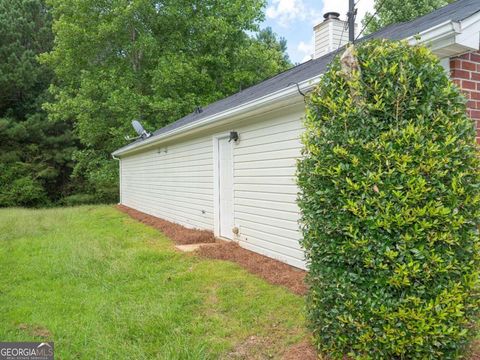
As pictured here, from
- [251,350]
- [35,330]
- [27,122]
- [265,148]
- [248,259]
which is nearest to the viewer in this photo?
[251,350]

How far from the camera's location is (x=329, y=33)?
335 inches

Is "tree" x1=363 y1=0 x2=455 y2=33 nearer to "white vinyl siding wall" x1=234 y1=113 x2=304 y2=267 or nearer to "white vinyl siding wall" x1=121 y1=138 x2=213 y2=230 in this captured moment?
"white vinyl siding wall" x1=121 y1=138 x2=213 y2=230

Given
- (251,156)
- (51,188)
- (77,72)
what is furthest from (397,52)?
(51,188)

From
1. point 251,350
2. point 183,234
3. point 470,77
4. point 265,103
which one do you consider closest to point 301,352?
point 251,350

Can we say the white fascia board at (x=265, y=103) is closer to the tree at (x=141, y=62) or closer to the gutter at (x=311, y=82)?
the gutter at (x=311, y=82)

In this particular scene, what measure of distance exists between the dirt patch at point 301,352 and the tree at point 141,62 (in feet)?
49.0

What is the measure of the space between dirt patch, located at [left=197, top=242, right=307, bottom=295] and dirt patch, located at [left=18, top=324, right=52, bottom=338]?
7.73ft

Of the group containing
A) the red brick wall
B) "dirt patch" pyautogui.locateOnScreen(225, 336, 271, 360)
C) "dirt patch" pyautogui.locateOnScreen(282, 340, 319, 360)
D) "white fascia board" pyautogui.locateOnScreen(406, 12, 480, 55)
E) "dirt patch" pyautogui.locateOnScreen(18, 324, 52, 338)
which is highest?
"white fascia board" pyautogui.locateOnScreen(406, 12, 480, 55)

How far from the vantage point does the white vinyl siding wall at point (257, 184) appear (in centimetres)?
527

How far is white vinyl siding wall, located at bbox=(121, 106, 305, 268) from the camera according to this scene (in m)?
5.27

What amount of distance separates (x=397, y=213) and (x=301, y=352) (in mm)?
1277

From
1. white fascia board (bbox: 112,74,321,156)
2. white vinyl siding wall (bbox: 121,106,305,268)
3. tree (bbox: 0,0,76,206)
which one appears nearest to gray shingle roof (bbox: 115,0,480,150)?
white fascia board (bbox: 112,74,321,156)

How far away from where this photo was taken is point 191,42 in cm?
1969

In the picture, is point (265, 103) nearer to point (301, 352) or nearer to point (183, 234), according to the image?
point (301, 352)
